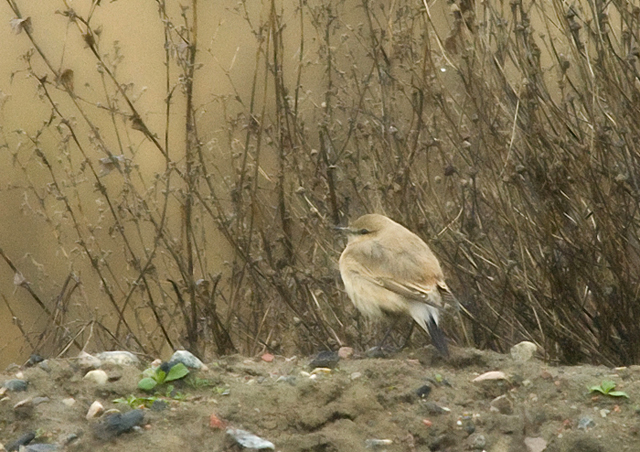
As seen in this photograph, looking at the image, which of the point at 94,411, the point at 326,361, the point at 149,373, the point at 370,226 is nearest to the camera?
the point at 94,411

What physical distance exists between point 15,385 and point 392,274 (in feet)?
6.53

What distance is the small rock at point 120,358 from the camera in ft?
15.3

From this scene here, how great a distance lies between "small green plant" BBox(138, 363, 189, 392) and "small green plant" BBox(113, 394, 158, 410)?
0.29 feet

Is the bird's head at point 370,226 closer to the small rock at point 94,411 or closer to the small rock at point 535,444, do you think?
the small rock at point 535,444

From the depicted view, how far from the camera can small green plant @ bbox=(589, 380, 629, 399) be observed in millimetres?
4257

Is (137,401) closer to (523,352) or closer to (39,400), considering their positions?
Result: (39,400)

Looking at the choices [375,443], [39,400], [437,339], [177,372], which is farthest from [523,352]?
[39,400]

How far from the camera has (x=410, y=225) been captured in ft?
20.1

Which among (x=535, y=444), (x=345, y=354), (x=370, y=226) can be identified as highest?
(x=370, y=226)

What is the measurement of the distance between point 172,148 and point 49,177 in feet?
3.19

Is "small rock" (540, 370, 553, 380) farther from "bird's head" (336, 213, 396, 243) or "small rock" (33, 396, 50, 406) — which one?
"small rock" (33, 396, 50, 406)

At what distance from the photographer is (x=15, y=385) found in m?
4.29

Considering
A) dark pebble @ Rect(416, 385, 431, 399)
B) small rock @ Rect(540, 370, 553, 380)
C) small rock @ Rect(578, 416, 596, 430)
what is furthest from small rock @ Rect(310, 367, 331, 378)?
small rock @ Rect(578, 416, 596, 430)

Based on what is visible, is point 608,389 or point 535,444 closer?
point 535,444
